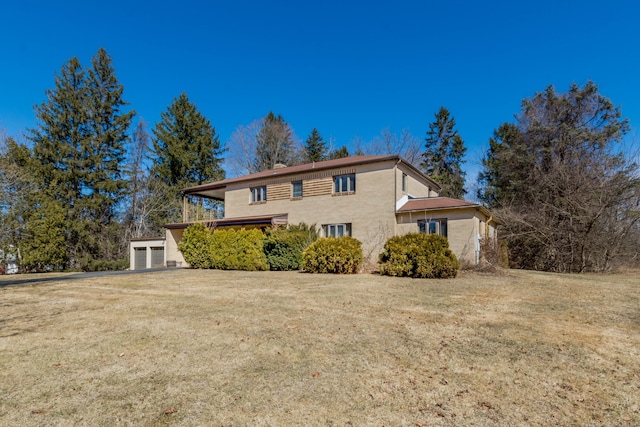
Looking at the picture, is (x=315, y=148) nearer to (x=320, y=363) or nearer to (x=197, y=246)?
(x=197, y=246)

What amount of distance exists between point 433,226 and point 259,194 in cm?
1173

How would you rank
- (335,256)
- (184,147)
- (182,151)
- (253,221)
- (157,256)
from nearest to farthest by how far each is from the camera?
1. (335,256)
2. (253,221)
3. (157,256)
4. (182,151)
5. (184,147)

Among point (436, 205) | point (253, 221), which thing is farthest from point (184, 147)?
point (436, 205)

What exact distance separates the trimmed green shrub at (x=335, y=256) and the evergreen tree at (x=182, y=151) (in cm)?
2425

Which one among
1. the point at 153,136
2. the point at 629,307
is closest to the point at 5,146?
the point at 153,136

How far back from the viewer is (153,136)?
1412 inches

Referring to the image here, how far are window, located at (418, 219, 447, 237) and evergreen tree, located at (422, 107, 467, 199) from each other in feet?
79.1

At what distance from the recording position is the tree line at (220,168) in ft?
61.0

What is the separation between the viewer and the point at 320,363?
3.93 m

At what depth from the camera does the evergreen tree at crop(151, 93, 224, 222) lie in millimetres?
34531

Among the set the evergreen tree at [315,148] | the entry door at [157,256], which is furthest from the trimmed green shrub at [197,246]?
the evergreen tree at [315,148]

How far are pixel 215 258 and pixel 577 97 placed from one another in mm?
27859

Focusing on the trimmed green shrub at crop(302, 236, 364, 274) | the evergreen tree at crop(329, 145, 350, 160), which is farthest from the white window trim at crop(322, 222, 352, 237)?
the evergreen tree at crop(329, 145, 350, 160)

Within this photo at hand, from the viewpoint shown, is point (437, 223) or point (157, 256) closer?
point (437, 223)
